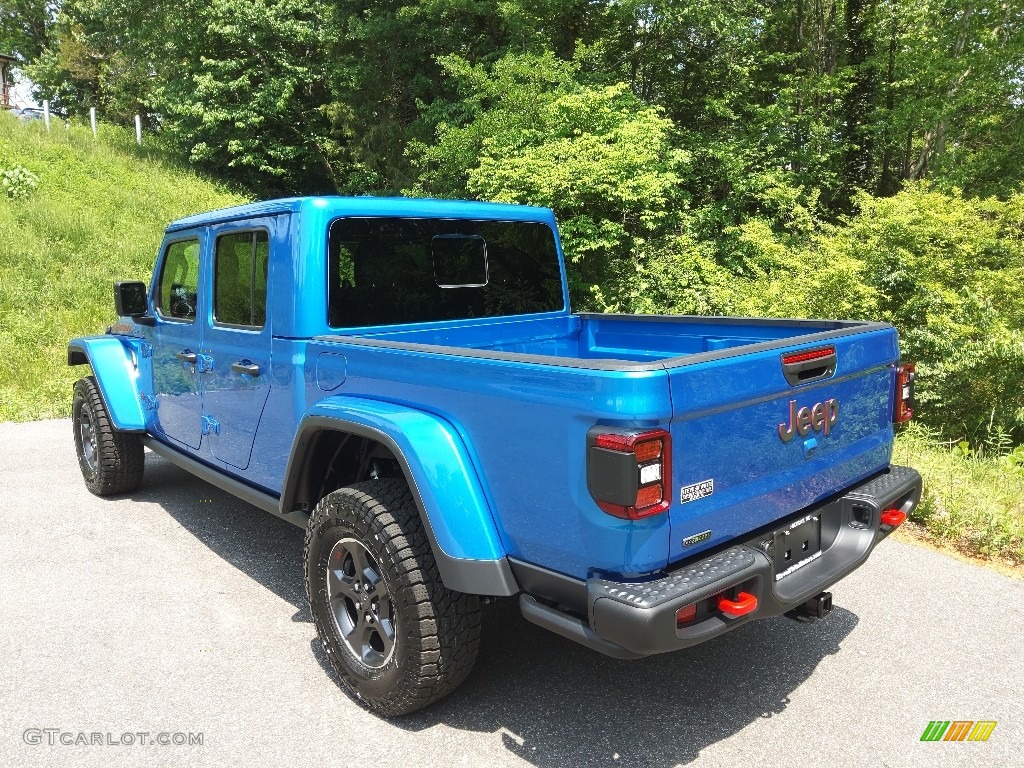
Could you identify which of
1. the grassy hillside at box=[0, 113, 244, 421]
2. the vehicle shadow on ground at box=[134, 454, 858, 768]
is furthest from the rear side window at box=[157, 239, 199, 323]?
the grassy hillside at box=[0, 113, 244, 421]

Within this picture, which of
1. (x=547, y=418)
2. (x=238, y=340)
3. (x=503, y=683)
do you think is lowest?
(x=503, y=683)

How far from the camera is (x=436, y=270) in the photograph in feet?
12.2

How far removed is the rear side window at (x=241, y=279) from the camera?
348 centimetres

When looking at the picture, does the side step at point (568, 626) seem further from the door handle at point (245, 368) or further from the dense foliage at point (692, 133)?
the dense foliage at point (692, 133)

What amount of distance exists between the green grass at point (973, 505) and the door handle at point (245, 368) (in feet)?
13.0

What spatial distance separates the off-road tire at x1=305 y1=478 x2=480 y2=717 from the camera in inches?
101

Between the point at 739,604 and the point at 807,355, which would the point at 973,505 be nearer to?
the point at 807,355

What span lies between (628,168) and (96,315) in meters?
8.72

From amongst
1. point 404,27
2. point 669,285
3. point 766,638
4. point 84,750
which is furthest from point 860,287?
point 404,27

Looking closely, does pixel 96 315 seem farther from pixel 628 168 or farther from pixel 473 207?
pixel 473 207

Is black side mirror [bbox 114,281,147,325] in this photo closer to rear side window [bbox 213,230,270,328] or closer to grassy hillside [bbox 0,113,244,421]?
rear side window [bbox 213,230,270,328]

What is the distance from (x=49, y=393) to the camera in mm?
8828

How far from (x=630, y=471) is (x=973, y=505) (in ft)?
11.4

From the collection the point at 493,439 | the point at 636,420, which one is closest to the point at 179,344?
the point at 493,439
